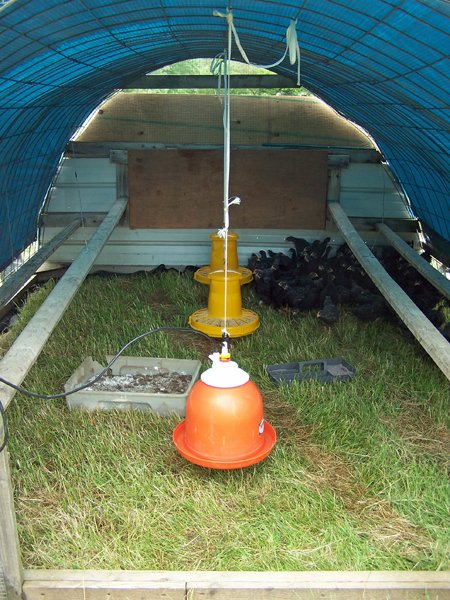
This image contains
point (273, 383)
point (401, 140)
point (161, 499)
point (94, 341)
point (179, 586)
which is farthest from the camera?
point (401, 140)

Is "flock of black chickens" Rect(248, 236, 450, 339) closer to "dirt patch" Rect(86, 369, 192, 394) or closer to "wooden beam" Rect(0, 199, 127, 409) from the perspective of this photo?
"dirt patch" Rect(86, 369, 192, 394)

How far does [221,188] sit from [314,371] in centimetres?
255

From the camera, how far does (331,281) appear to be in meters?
4.52

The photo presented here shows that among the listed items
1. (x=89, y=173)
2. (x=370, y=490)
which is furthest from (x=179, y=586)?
(x=89, y=173)

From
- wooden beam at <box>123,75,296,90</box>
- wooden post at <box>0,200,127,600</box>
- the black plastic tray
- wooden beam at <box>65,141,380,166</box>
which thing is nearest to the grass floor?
the black plastic tray

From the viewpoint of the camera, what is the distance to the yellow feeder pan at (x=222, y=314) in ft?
11.8

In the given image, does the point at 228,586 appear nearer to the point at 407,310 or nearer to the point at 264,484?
the point at 264,484

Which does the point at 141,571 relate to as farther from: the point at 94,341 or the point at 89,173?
the point at 89,173

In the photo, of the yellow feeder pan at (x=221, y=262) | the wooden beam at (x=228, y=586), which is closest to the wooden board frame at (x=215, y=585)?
the wooden beam at (x=228, y=586)

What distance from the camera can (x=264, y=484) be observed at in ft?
7.77

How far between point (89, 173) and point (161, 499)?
150 inches

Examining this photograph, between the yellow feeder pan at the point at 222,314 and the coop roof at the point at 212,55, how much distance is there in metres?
1.30

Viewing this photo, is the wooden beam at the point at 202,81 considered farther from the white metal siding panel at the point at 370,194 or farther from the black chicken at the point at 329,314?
the black chicken at the point at 329,314

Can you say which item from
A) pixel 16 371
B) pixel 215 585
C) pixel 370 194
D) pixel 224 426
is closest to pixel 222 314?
pixel 224 426
